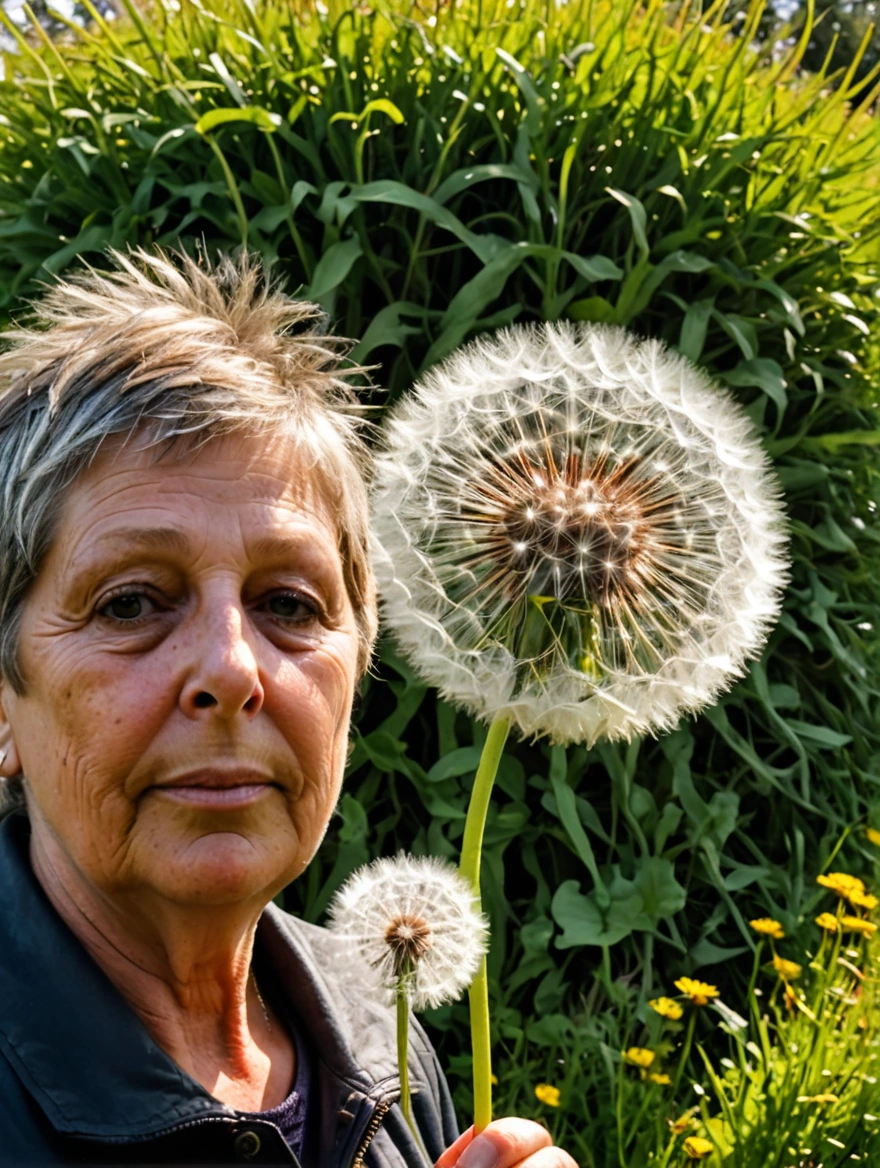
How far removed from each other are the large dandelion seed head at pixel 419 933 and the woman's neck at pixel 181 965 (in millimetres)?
252

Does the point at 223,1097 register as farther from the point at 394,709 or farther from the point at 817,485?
the point at 817,485

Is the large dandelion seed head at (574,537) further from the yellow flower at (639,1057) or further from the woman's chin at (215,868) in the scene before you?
the yellow flower at (639,1057)

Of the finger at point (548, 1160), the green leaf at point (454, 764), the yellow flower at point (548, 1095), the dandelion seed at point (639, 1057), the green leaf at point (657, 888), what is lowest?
the yellow flower at point (548, 1095)

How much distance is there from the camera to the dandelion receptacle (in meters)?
1.45

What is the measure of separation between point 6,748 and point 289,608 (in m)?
0.43

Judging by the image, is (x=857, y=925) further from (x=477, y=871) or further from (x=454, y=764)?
(x=477, y=871)

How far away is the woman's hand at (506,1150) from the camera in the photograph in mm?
1347

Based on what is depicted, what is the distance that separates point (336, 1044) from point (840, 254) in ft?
7.87

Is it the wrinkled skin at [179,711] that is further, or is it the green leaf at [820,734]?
the green leaf at [820,734]

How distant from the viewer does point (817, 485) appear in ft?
10.9

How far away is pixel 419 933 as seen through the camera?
133 centimetres

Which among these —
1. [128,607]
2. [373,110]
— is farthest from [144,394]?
[373,110]

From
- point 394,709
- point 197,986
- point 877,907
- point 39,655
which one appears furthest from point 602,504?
point 877,907

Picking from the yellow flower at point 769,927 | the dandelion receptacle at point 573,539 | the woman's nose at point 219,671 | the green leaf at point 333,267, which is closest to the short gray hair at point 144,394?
the dandelion receptacle at point 573,539
